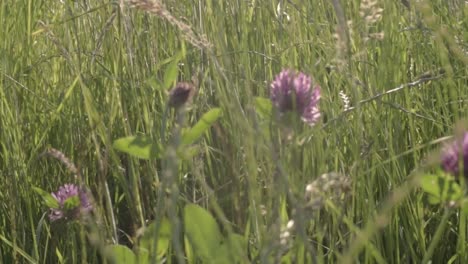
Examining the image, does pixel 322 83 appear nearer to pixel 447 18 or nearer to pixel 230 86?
pixel 447 18

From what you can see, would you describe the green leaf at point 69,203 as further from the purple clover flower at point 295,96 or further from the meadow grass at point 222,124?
the purple clover flower at point 295,96

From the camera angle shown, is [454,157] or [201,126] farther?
[201,126]

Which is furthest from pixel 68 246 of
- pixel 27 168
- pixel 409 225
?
pixel 409 225

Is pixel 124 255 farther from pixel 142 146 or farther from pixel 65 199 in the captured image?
pixel 65 199

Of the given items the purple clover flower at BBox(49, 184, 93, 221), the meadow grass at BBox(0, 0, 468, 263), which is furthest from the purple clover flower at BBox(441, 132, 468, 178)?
the purple clover flower at BBox(49, 184, 93, 221)

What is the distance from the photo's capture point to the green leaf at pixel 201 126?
868mm

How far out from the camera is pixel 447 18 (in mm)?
1685

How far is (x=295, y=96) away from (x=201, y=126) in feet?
0.51

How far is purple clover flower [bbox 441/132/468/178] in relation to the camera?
0.70 meters

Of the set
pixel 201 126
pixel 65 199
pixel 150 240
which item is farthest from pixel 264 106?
pixel 65 199

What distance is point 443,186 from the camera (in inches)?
29.3

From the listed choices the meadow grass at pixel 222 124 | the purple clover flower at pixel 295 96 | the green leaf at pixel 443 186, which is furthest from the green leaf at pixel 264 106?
the green leaf at pixel 443 186

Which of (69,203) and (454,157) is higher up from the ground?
(454,157)

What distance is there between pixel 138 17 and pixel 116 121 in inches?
15.4
